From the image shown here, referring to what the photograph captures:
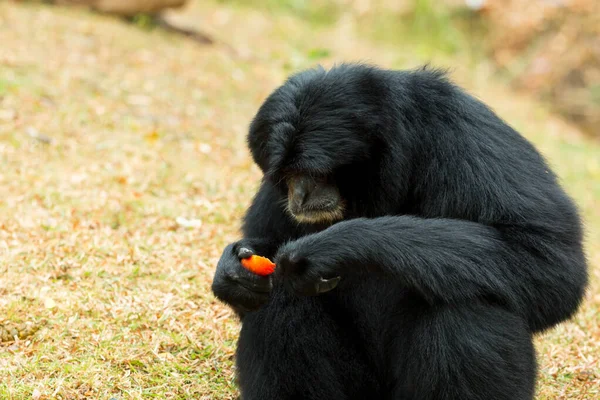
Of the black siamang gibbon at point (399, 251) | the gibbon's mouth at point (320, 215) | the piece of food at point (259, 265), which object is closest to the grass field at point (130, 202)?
the black siamang gibbon at point (399, 251)

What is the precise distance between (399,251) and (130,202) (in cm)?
444

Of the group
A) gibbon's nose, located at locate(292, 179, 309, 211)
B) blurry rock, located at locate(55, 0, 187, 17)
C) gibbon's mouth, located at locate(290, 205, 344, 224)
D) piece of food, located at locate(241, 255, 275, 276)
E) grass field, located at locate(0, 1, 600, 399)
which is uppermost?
gibbon's nose, located at locate(292, 179, 309, 211)

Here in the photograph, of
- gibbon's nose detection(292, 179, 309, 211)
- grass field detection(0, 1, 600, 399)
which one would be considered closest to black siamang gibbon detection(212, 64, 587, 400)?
gibbon's nose detection(292, 179, 309, 211)

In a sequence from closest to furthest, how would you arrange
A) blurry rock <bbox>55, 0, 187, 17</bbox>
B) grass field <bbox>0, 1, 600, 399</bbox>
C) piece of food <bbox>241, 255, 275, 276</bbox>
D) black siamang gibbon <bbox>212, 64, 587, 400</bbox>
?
1. black siamang gibbon <bbox>212, 64, 587, 400</bbox>
2. piece of food <bbox>241, 255, 275, 276</bbox>
3. grass field <bbox>0, 1, 600, 399</bbox>
4. blurry rock <bbox>55, 0, 187, 17</bbox>

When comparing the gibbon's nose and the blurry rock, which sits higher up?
the gibbon's nose

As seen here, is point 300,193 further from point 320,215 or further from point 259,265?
point 259,265

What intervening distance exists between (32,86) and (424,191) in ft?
24.2

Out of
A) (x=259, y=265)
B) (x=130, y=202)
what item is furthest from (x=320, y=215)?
(x=130, y=202)

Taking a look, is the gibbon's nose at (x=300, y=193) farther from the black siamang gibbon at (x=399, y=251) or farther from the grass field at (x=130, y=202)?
the grass field at (x=130, y=202)

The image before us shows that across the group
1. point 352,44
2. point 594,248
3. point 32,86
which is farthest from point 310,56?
point 594,248

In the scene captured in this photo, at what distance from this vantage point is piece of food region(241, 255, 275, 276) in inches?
197

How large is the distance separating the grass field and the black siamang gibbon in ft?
3.40

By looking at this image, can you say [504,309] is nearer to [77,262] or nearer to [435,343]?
[435,343]

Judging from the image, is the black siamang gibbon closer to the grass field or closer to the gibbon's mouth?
the gibbon's mouth
